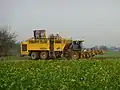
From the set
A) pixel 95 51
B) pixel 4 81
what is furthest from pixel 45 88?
pixel 95 51

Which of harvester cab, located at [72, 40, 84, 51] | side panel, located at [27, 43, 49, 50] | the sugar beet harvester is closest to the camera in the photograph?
the sugar beet harvester

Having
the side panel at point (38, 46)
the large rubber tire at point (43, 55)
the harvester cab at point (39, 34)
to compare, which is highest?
the harvester cab at point (39, 34)

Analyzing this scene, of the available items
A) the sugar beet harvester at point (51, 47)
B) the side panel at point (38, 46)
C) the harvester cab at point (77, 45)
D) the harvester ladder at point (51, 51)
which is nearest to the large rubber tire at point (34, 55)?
the sugar beet harvester at point (51, 47)

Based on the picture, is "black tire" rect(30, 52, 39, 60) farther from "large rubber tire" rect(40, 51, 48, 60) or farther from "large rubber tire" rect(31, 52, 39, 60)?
"large rubber tire" rect(40, 51, 48, 60)

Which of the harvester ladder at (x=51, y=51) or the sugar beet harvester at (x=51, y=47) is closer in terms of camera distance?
the sugar beet harvester at (x=51, y=47)

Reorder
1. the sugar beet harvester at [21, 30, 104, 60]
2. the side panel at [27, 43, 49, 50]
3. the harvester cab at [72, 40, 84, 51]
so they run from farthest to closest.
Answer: the harvester cab at [72, 40, 84, 51] → the side panel at [27, 43, 49, 50] → the sugar beet harvester at [21, 30, 104, 60]

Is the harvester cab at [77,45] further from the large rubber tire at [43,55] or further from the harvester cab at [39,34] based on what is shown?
the harvester cab at [39,34]

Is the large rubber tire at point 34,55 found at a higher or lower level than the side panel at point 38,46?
lower

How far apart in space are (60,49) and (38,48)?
217cm

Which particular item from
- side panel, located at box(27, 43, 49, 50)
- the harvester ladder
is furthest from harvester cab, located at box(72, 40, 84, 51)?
side panel, located at box(27, 43, 49, 50)

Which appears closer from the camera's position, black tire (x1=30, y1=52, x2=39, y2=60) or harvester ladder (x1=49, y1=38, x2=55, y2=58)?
harvester ladder (x1=49, y1=38, x2=55, y2=58)

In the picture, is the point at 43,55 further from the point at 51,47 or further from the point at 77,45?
the point at 77,45

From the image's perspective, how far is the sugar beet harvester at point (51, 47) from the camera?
3200cm

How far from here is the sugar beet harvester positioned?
32000 mm
